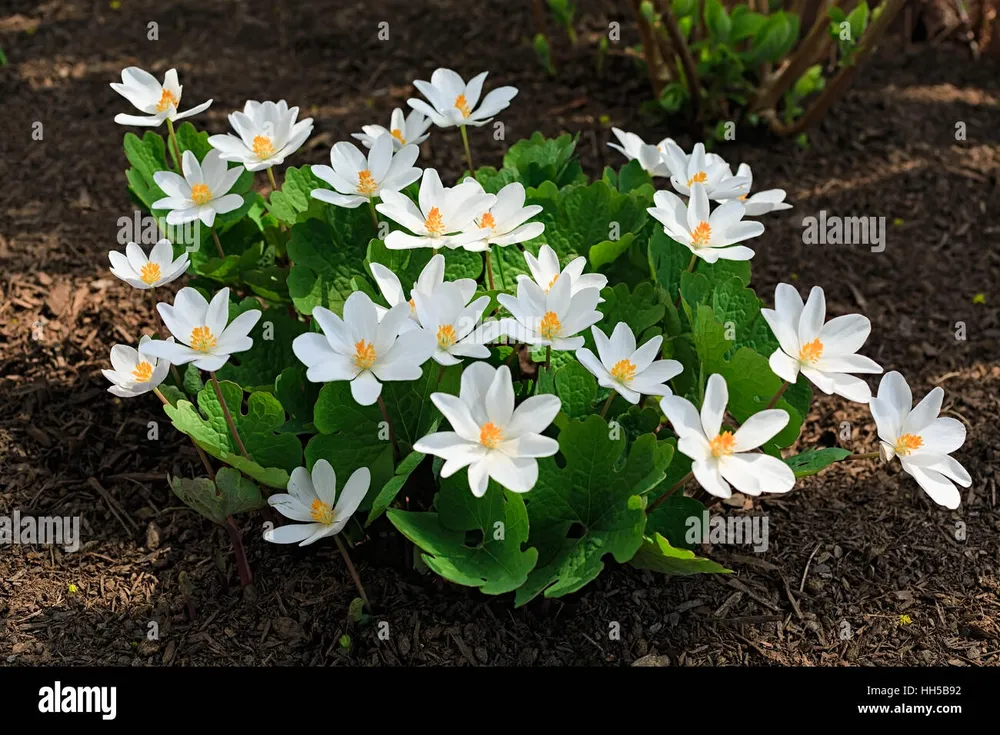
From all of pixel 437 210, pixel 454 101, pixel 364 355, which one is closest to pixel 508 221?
pixel 437 210

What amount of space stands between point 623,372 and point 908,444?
0.54m

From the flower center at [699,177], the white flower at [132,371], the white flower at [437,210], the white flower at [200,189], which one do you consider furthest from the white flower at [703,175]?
the white flower at [132,371]

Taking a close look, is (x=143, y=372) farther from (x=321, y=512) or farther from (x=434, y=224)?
(x=434, y=224)

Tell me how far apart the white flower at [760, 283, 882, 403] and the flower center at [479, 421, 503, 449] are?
51 centimetres

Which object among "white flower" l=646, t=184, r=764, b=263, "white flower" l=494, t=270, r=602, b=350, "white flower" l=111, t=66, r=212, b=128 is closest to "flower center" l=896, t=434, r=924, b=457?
"white flower" l=646, t=184, r=764, b=263

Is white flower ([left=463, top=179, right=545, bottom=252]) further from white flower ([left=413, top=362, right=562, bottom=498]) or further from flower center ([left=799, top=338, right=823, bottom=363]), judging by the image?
flower center ([left=799, top=338, right=823, bottom=363])

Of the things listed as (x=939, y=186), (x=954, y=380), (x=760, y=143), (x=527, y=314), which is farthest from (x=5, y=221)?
(x=939, y=186)

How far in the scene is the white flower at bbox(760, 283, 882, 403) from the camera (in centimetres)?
173

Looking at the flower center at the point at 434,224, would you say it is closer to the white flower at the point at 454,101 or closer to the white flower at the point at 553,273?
the white flower at the point at 553,273

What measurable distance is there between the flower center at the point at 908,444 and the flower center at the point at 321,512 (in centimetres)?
105

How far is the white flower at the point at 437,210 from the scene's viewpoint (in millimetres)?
1932

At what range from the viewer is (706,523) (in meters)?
2.00

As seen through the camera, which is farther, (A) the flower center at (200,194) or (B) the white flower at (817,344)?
(A) the flower center at (200,194)

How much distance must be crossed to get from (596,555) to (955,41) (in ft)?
11.9
